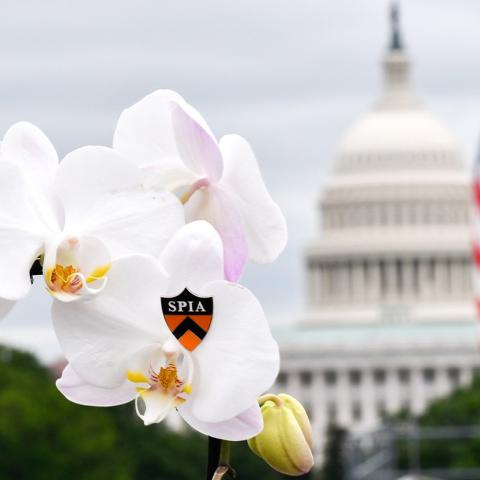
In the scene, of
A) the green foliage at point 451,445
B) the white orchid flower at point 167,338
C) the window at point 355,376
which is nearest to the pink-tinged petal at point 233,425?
the white orchid flower at point 167,338

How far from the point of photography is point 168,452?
103 m

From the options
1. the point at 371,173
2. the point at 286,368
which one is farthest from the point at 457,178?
the point at 286,368

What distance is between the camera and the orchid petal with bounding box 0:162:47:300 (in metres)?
3.02

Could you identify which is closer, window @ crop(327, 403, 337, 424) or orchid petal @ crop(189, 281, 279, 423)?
orchid petal @ crop(189, 281, 279, 423)

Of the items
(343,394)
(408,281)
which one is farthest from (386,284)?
(343,394)

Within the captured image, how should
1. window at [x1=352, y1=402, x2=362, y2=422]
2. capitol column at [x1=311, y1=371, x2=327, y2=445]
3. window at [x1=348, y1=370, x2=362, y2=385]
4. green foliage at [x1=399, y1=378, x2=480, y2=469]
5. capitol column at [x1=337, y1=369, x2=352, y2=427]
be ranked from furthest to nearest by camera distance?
1. window at [x1=348, y1=370, x2=362, y2=385]
2. capitol column at [x1=337, y1=369, x2=352, y2=427]
3. window at [x1=352, y1=402, x2=362, y2=422]
4. capitol column at [x1=311, y1=371, x2=327, y2=445]
5. green foliage at [x1=399, y1=378, x2=480, y2=469]

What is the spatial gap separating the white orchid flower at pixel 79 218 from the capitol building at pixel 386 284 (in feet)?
504

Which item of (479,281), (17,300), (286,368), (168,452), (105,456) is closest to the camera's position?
(17,300)

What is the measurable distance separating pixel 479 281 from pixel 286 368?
116 metres

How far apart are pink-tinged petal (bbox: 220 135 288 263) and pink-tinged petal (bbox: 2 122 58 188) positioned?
22 centimetres

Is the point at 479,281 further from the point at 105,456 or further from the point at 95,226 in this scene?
the point at 95,226

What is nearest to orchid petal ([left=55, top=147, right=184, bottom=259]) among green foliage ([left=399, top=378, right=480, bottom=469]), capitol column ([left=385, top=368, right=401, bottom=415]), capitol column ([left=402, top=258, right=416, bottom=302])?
green foliage ([left=399, top=378, right=480, bottom=469])

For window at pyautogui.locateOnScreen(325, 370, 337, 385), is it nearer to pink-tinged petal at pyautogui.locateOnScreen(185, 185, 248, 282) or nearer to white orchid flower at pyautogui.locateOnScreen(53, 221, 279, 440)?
pink-tinged petal at pyautogui.locateOnScreen(185, 185, 248, 282)

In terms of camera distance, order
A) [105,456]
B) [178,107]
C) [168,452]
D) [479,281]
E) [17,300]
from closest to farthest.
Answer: [17,300]
[178,107]
[479,281]
[105,456]
[168,452]
